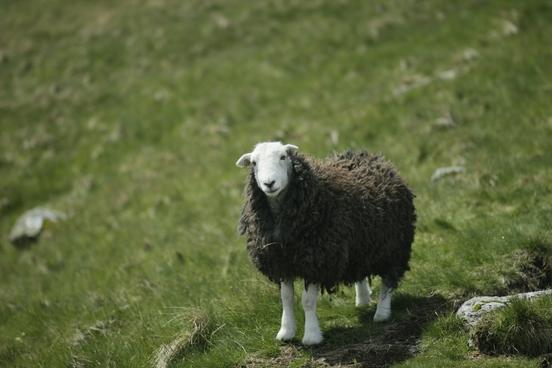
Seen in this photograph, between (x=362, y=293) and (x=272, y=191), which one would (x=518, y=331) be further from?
(x=272, y=191)

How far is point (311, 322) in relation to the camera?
22.7 ft

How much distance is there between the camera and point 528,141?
11.4 metres

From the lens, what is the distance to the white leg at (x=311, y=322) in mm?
6914

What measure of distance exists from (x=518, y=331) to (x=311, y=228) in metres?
2.23

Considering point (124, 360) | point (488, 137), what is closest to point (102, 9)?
point (488, 137)

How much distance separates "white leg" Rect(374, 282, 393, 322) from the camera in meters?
7.34

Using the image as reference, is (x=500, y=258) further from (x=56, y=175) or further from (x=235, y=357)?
(x=56, y=175)

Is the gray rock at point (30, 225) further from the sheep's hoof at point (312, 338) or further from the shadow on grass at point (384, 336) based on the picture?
the sheep's hoof at point (312, 338)

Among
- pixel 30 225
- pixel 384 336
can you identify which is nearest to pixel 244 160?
pixel 384 336

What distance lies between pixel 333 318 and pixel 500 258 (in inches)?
85.1

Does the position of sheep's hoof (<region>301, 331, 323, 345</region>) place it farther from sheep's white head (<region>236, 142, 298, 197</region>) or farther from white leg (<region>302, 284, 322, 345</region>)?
sheep's white head (<region>236, 142, 298, 197</region>)

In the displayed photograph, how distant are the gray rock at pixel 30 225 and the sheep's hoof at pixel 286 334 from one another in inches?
409

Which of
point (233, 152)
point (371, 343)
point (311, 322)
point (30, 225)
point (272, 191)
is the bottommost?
point (30, 225)

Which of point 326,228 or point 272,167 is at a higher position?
point 272,167
